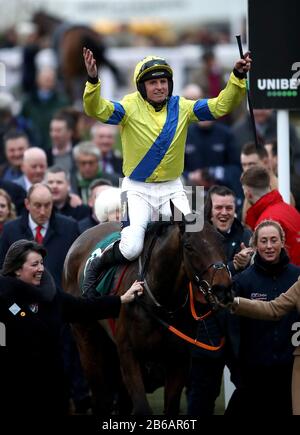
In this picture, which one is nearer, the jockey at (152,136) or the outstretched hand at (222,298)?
the outstretched hand at (222,298)

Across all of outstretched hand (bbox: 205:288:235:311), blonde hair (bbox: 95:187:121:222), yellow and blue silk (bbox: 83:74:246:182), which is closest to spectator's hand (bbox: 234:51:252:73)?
yellow and blue silk (bbox: 83:74:246:182)

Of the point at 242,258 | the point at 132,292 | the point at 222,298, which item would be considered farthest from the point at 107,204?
the point at 222,298

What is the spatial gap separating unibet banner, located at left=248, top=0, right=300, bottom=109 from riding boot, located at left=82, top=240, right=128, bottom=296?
222cm

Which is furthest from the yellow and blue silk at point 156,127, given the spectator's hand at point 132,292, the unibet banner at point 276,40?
the unibet banner at point 276,40

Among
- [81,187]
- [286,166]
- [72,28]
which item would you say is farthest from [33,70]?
[286,166]

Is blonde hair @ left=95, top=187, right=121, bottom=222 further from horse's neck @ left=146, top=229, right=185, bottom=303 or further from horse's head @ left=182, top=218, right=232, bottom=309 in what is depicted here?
horse's head @ left=182, top=218, right=232, bottom=309

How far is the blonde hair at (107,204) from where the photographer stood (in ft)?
40.9

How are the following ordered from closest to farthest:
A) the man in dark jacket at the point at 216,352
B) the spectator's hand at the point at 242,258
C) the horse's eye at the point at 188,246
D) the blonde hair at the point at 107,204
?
the horse's eye at the point at 188,246
the spectator's hand at the point at 242,258
the man in dark jacket at the point at 216,352
the blonde hair at the point at 107,204

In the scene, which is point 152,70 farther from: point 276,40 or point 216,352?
point 216,352

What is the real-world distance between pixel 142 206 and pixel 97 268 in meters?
0.70

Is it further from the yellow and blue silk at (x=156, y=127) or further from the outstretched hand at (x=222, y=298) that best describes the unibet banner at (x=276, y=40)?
the outstretched hand at (x=222, y=298)

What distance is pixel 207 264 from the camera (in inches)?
386

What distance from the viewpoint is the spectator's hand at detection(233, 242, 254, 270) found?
10797 millimetres

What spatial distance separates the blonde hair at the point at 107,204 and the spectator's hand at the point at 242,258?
A: 169 centimetres
